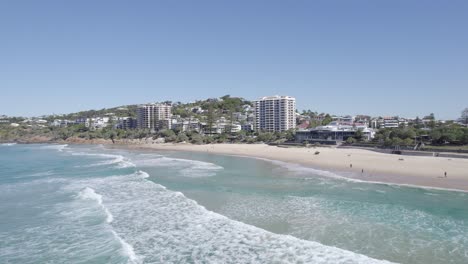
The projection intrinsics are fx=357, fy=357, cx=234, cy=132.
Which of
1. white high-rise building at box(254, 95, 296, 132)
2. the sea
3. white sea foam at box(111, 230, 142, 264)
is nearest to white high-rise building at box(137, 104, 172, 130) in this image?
white high-rise building at box(254, 95, 296, 132)

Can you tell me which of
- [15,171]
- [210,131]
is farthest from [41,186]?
[210,131]

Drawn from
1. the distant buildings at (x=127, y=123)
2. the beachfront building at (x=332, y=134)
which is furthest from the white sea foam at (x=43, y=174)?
the distant buildings at (x=127, y=123)

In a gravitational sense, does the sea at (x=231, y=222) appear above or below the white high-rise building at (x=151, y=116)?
below

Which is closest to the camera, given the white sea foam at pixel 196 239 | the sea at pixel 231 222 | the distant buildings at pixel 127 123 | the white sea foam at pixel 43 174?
the white sea foam at pixel 196 239

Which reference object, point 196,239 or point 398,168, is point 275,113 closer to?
point 398,168

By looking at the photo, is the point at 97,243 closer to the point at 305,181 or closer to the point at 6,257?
the point at 6,257

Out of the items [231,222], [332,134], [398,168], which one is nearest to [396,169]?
[398,168]

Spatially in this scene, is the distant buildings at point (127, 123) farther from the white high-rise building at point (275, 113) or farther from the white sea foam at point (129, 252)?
the white sea foam at point (129, 252)
